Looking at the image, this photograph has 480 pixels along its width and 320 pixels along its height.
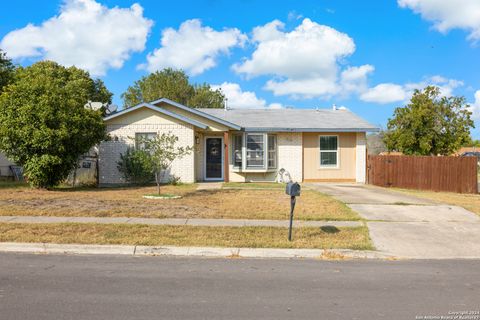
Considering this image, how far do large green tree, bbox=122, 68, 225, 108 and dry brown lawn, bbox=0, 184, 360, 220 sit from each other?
29.4 meters

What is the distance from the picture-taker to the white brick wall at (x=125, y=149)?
62.5 feet

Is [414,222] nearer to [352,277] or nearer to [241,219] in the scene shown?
[241,219]

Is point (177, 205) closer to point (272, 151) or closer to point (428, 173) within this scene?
point (272, 151)

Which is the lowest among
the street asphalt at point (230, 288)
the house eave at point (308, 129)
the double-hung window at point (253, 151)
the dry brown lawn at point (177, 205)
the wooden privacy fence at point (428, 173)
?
the street asphalt at point (230, 288)

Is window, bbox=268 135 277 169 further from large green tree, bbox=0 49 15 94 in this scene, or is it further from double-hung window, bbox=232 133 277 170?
large green tree, bbox=0 49 15 94

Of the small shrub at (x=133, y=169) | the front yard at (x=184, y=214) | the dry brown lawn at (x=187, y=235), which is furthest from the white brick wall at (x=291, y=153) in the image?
the dry brown lawn at (x=187, y=235)

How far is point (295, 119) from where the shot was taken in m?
22.1

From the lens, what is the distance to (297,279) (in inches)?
241

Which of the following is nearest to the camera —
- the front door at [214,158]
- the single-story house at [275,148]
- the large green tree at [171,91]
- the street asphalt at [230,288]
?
the street asphalt at [230,288]

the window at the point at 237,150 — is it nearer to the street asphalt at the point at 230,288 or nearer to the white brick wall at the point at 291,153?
the white brick wall at the point at 291,153

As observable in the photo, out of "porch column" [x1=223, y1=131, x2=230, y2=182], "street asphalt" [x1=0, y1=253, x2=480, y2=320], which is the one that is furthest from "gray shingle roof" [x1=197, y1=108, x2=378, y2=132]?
"street asphalt" [x1=0, y1=253, x2=480, y2=320]

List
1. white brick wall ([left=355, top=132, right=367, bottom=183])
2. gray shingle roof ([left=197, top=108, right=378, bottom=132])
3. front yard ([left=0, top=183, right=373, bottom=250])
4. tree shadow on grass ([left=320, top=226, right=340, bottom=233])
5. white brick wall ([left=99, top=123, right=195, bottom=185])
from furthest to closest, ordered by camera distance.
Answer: white brick wall ([left=355, top=132, right=367, bottom=183]), gray shingle roof ([left=197, top=108, right=378, bottom=132]), white brick wall ([left=99, top=123, right=195, bottom=185]), tree shadow on grass ([left=320, top=226, right=340, bottom=233]), front yard ([left=0, top=183, right=373, bottom=250])

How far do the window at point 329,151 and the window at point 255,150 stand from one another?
10.0ft

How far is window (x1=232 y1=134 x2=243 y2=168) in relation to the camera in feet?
67.9
